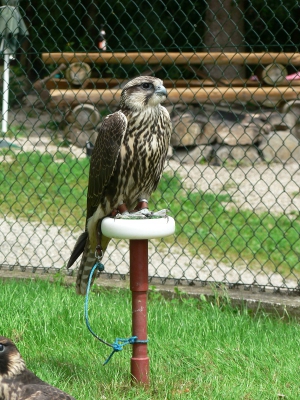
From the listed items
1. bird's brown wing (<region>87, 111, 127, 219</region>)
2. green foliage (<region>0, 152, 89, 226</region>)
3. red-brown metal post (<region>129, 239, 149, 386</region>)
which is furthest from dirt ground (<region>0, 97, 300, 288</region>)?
red-brown metal post (<region>129, 239, 149, 386</region>)

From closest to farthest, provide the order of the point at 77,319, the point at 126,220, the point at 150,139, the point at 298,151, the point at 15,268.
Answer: the point at 126,220
the point at 150,139
the point at 77,319
the point at 15,268
the point at 298,151

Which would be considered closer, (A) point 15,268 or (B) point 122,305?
(B) point 122,305

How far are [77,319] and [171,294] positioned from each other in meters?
0.94

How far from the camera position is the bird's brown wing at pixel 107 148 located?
374 centimetres

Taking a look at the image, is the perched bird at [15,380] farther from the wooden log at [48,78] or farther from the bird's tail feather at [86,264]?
the wooden log at [48,78]

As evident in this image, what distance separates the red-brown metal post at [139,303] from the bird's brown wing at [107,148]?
0.54m

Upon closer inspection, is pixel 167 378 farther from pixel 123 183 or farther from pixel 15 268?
pixel 15 268

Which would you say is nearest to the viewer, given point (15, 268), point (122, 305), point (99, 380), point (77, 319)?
point (99, 380)

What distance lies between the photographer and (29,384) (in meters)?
2.87

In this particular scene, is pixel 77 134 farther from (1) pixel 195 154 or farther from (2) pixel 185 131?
(1) pixel 195 154

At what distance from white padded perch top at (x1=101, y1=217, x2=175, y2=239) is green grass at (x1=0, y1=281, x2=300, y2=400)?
30.4 inches

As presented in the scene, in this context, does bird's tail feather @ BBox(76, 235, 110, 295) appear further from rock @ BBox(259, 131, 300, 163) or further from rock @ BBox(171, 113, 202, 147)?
rock @ BBox(259, 131, 300, 163)

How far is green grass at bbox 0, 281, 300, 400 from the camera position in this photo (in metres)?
3.53

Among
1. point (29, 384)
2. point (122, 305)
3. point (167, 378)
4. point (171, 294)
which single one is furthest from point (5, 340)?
point (171, 294)
